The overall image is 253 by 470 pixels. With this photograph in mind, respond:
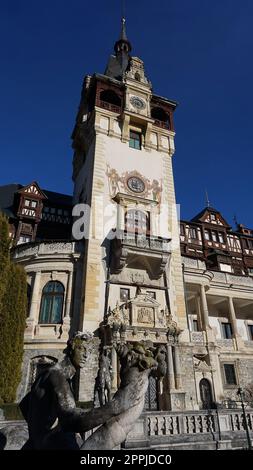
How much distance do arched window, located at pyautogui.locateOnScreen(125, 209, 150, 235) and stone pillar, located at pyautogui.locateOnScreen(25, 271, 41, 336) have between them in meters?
7.82

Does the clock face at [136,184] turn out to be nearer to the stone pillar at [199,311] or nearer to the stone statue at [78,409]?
the stone pillar at [199,311]

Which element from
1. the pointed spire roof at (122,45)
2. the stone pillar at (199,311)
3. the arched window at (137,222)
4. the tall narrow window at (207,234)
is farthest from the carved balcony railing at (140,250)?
the pointed spire roof at (122,45)

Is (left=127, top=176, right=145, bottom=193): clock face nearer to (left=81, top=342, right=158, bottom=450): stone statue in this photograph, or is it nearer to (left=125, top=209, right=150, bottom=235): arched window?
(left=125, top=209, right=150, bottom=235): arched window

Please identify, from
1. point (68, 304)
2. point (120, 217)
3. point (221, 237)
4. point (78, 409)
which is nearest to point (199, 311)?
point (120, 217)

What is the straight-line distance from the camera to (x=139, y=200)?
2625 centimetres

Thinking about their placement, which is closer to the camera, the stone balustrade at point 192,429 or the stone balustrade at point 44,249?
the stone balustrade at point 192,429

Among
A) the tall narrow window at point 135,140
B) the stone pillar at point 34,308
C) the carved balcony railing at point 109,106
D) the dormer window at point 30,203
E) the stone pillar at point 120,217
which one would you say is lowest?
the stone pillar at point 34,308

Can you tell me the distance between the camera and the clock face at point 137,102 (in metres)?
31.4

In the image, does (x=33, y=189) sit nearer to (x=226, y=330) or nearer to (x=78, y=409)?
(x=226, y=330)

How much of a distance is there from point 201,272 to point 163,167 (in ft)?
35.0

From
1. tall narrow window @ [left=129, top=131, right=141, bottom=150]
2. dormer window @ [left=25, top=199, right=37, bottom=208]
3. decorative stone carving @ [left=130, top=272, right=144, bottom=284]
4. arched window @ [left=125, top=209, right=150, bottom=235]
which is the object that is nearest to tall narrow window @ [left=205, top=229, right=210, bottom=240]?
arched window @ [left=125, top=209, right=150, bottom=235]

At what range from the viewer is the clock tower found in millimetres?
20844

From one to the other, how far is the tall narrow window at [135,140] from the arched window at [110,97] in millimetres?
3512

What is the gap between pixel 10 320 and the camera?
18.6 metres
